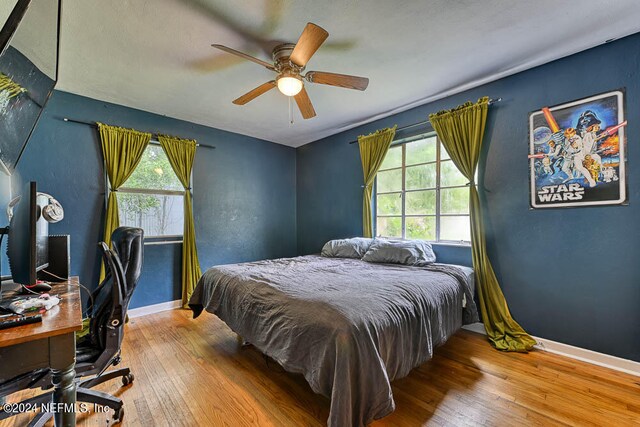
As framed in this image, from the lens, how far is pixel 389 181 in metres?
3.69

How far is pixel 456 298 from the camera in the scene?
2.26 meters

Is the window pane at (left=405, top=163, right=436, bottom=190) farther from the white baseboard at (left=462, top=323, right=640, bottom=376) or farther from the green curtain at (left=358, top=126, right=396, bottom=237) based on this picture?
the white baseboard at (left=462, top=323, right=640, bottom=376)

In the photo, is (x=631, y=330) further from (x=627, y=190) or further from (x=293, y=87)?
(x=293, y=87)

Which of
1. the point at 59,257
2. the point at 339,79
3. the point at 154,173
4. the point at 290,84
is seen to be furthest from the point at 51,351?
the point at 154,173

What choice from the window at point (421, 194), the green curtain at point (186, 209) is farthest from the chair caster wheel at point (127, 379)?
the window at point (421, 194)

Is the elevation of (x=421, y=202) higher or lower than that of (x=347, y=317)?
higher

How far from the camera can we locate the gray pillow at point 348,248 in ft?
11.2

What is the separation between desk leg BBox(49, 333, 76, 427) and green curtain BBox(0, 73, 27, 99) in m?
1.35

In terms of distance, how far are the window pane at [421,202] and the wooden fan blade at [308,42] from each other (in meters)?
2.13

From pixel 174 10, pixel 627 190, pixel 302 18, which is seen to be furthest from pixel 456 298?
pixel 174 10

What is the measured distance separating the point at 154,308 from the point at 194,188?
170 cm

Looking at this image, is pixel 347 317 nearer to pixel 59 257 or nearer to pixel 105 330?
pixel 105 330

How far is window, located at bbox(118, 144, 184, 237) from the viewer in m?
3.39

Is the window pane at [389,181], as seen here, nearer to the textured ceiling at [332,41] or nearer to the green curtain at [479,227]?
the green curtain at [479,227]
